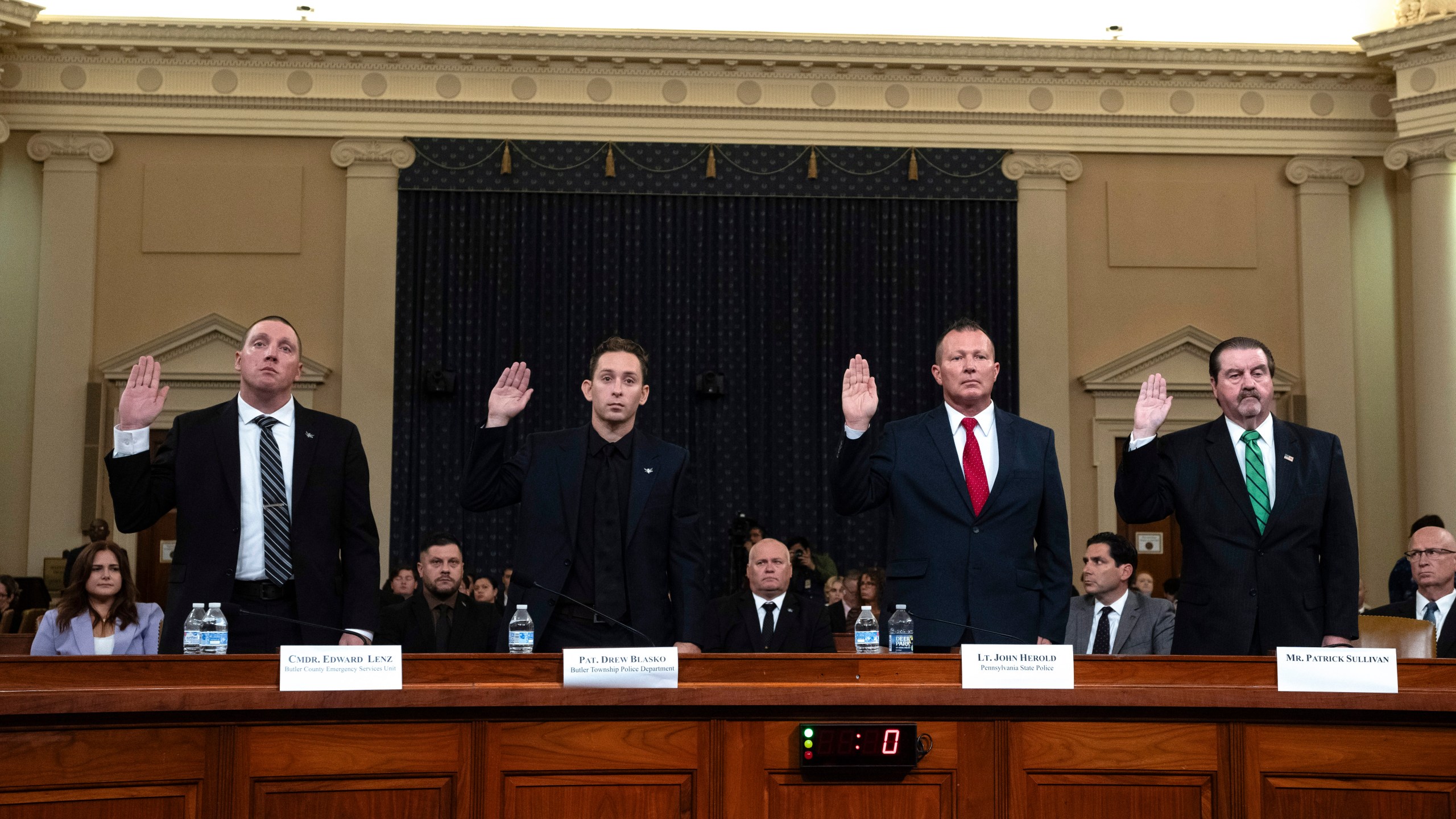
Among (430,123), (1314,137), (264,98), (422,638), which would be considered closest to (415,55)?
(430,123)

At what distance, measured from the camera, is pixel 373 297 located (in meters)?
11.3

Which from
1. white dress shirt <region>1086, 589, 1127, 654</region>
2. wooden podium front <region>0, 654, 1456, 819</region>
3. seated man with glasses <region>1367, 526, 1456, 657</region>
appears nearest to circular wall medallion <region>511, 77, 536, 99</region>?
white dress shirt <region>1086, 589, 1127, 654</region>

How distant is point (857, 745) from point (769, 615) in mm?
3157

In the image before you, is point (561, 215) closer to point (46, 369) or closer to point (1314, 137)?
point (46, 369)

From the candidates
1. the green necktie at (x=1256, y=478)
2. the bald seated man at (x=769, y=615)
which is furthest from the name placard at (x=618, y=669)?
the bald seated man at (x=769, y=615)

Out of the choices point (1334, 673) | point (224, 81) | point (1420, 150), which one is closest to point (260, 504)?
point (1334, 673)

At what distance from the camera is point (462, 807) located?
269cm

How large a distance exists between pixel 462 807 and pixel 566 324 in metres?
9.05

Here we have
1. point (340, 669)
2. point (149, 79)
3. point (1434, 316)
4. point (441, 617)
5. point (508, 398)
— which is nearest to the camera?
point (340, 669)

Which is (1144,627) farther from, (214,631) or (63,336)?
(63,336)

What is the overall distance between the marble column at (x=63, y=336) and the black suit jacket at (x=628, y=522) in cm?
850

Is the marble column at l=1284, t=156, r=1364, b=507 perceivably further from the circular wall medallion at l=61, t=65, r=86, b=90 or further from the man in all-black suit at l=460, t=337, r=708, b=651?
the circular wall medallion at l=61, t=65, r=86, b=90

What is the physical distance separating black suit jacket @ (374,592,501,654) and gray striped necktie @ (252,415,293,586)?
2.43 metres

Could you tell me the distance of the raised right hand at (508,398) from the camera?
342 cm
